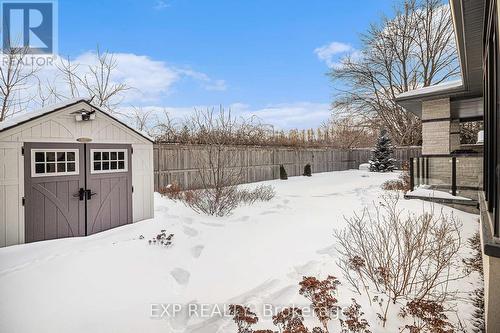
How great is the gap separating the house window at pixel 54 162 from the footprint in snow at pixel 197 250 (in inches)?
103

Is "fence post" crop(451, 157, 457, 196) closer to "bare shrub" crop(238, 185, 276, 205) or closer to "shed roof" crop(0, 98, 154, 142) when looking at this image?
"bare shrub" crop(238, 185, 276, 205)

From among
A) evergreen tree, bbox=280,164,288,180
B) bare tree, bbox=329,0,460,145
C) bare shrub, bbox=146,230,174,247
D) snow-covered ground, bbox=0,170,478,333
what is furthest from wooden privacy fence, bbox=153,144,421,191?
snow-covered ground, bbox=0,170,478,333

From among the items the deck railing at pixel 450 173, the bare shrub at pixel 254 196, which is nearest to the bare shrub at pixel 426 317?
the deck railing at pixel 450 173

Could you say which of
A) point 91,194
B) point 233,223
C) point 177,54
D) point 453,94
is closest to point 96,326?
point 91,194

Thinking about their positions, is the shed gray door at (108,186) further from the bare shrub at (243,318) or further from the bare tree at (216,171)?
the bare shrub at (243,318)

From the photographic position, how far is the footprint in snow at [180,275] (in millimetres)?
3807

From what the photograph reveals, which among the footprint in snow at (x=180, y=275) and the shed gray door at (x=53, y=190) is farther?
the shed gray door at (x=53, y=190)

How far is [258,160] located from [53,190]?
10.3m

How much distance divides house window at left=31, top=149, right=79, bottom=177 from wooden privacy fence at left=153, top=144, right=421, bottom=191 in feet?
10.4

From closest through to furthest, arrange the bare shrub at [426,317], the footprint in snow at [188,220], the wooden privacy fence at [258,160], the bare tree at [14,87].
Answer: the bare shrub at [426,317] → the footprint in snow at [188,220] → the bare tree at [14,87] → the wooden privacy fence at [258,160]

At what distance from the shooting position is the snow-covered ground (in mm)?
2938

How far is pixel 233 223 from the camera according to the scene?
628 cm

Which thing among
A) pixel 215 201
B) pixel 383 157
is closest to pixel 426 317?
pixel 215 201

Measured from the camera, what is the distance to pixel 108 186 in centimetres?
569
